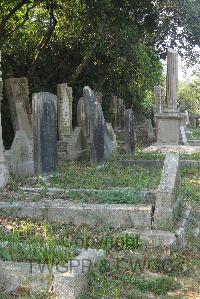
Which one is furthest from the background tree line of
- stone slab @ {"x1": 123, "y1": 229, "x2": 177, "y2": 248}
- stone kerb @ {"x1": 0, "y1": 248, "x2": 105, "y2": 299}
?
stone kerb @ {"x1": 0, "y1": 248, "x2": 105, "y2": 299}

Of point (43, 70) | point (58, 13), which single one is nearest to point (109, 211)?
point (58, 13)

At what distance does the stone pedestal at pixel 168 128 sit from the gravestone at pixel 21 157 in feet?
29.3

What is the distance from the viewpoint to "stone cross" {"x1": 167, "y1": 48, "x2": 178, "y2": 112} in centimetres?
1841

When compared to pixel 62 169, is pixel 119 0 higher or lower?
higher

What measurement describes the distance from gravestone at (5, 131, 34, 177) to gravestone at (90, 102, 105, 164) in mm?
1871

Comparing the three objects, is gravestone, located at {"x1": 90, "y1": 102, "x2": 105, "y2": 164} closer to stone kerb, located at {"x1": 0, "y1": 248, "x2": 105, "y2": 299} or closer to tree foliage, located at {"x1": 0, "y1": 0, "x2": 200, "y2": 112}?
tree foliage, located at {"x1": 0, "y1": 0, "x2": 200, "y2": 112}

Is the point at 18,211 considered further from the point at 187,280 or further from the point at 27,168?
the point at 27,168

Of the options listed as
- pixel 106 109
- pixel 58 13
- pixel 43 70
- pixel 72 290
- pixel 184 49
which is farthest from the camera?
pixel 106 109

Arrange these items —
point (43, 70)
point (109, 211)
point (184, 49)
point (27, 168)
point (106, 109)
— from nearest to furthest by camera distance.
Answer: point (109, 211)
point (27, 168)
point (43, 70)
point (184, 49)
point (106, 109)

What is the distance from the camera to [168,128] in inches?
712

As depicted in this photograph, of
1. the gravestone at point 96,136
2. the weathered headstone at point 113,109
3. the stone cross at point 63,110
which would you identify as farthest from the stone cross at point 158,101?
the gravestone at point 96,136

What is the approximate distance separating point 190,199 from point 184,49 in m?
13.9

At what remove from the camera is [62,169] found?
10.3 meters

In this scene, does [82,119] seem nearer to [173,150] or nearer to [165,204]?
[173,150]
